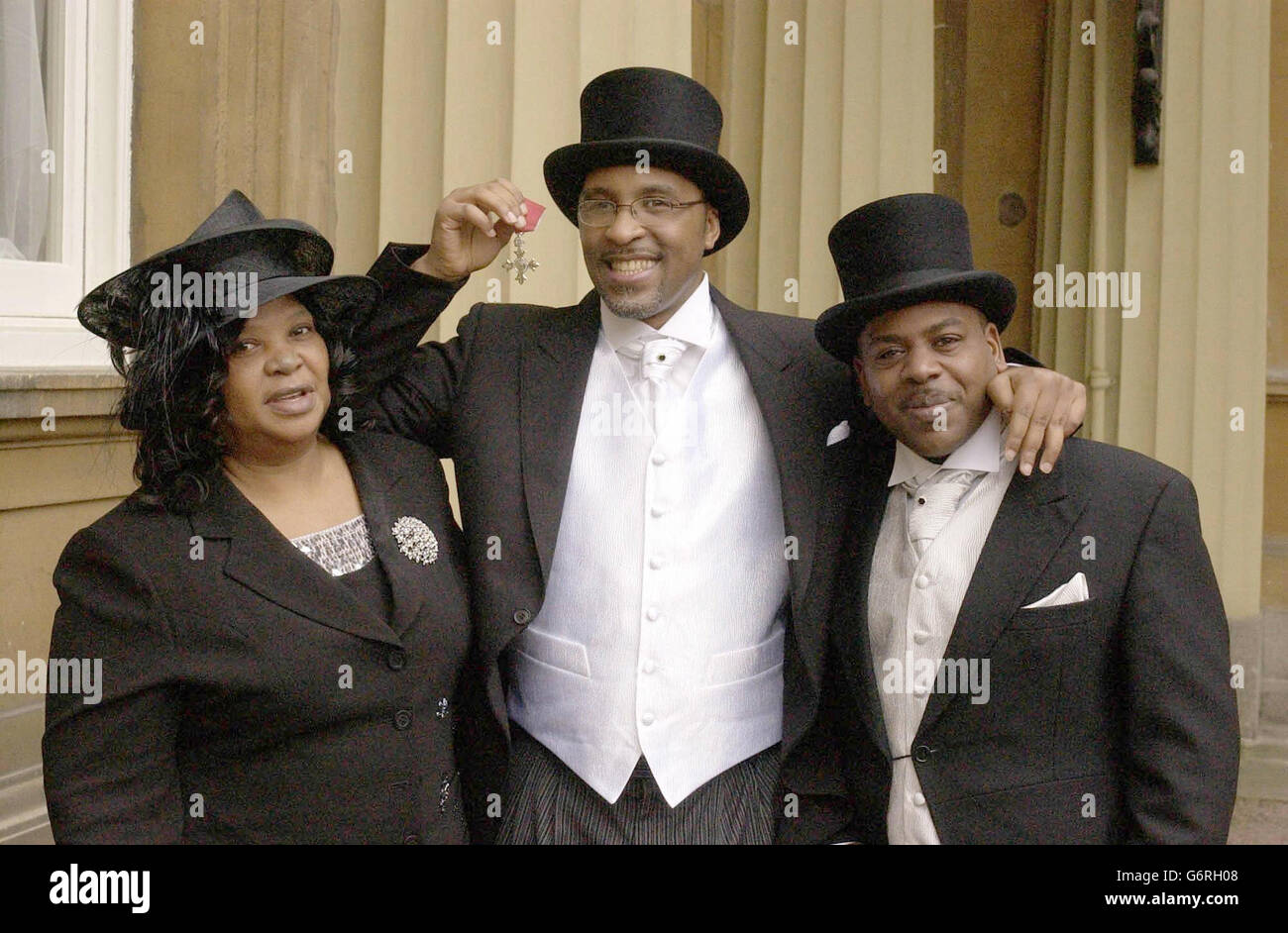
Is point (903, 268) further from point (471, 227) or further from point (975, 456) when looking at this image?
point (471, 227)

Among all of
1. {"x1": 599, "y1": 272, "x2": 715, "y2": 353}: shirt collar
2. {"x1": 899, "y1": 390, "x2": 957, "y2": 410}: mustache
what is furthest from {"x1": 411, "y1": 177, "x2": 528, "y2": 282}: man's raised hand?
{"x1": 899, "y1": 390, "x2": 957, "y2": 410}: mustache

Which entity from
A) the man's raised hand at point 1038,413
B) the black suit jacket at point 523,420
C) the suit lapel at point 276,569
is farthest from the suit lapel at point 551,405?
the man's raised hand at point 1038,413

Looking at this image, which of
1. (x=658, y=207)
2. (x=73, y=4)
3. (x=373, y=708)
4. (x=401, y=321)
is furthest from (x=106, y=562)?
(x=73, y=4)

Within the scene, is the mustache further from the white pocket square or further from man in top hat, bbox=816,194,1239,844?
the white pocket square

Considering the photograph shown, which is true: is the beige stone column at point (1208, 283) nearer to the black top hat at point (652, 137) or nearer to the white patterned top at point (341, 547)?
the black top hat at point (652, 137)

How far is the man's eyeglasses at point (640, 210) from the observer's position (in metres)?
2.25

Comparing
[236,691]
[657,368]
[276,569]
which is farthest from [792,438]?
[236,691]

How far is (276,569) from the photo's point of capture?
1877mm

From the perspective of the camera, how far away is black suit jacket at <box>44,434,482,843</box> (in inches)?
69.1

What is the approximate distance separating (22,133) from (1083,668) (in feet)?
8.74

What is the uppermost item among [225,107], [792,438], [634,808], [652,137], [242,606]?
[225,107]

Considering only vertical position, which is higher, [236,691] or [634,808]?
[236,691]

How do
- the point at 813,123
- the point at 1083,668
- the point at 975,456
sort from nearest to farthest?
the point at 1083,668 < the point at 975,456 < the point at 813,123

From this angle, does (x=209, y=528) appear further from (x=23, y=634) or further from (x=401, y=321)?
(x=23, y=634)
